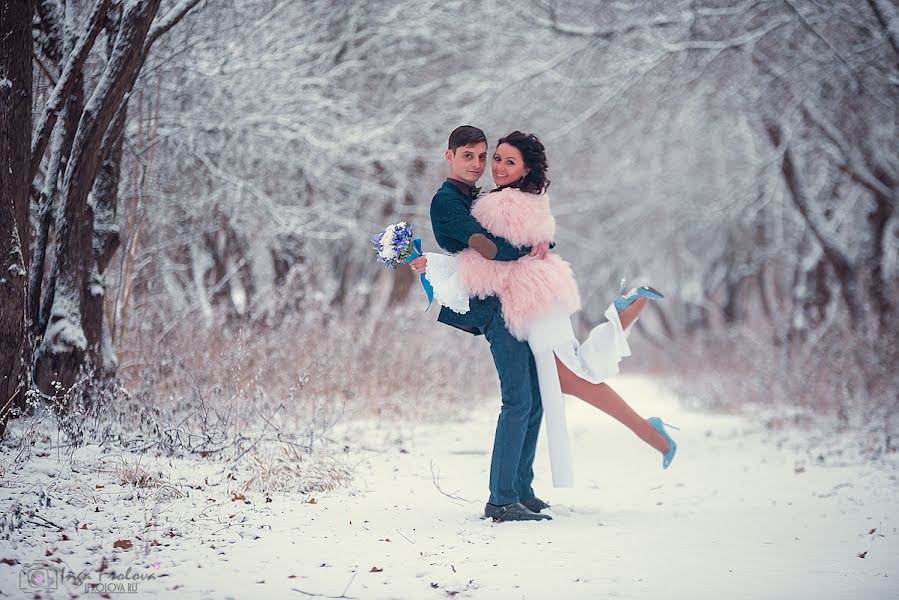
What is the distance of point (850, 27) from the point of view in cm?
928

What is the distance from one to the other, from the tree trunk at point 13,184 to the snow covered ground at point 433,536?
0.52m

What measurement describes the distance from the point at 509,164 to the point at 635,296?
0.97m

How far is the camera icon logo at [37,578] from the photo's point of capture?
308cm

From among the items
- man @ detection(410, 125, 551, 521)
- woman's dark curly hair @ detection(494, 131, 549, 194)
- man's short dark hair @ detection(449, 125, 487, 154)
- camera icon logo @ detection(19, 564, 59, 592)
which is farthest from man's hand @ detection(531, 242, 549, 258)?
camera icon logo @ detection(19, 564, 59, 592)

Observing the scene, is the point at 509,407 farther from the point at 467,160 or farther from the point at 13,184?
the point at 13,184

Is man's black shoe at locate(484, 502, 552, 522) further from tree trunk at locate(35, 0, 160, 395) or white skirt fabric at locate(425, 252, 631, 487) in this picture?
tree trunk at locate(35, 0, 160, 395)

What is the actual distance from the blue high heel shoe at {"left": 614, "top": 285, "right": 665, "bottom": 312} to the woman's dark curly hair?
2.40 ft

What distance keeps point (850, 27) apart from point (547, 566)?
25.4ft

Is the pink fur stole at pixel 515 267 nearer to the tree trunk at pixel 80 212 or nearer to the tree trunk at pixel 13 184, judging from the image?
the tree trunk at pixel 13 184

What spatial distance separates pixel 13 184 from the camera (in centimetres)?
479

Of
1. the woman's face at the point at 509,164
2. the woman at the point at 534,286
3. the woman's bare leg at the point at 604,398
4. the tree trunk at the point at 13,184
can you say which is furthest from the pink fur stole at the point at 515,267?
the tree trunk at the point at 13,184

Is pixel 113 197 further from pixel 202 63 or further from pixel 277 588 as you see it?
pixel 277 588

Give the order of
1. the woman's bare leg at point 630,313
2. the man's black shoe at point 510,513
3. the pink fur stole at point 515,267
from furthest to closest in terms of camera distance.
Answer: the woman's bare leg at point 630,313, the man's black shoe at point 510,513, the pink fur stole at point 515,267

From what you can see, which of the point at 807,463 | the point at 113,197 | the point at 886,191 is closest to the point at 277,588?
the point at 113,197
